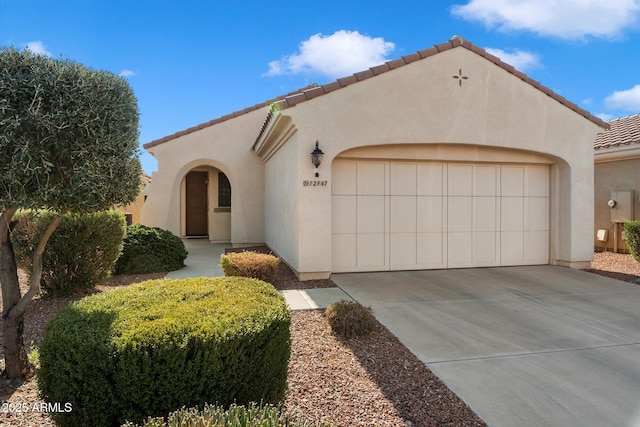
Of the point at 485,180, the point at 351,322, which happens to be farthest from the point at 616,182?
the point at 351,322

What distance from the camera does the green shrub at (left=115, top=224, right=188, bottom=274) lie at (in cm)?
895

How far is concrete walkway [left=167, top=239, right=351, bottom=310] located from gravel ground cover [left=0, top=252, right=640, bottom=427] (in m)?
1.16

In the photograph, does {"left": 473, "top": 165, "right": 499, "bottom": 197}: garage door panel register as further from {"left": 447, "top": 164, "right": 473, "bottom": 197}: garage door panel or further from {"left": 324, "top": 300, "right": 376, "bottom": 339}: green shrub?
{"left": 324, "top": 300, "right": 376, "bottom": 339}: green shrub

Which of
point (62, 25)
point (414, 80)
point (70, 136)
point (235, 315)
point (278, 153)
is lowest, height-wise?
point (235, 315)

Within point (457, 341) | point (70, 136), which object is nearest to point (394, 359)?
point (457, 341)

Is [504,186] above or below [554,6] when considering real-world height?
below

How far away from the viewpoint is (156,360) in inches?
98.9

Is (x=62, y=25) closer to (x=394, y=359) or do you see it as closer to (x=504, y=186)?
(x=394, y=359)

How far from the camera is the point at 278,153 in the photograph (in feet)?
34.7

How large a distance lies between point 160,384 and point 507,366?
353cm

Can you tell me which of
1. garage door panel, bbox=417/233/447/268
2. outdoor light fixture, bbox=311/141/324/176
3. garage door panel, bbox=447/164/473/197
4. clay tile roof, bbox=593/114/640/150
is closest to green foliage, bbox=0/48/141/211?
outdoor light fixture, bbox=311/141/324/176

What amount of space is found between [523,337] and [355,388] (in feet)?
8.93

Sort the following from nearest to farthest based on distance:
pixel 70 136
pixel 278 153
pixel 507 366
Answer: pixel 70 136 → pixel 507 366 → pixel 278 153

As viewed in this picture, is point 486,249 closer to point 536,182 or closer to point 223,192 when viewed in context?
point 536,182
